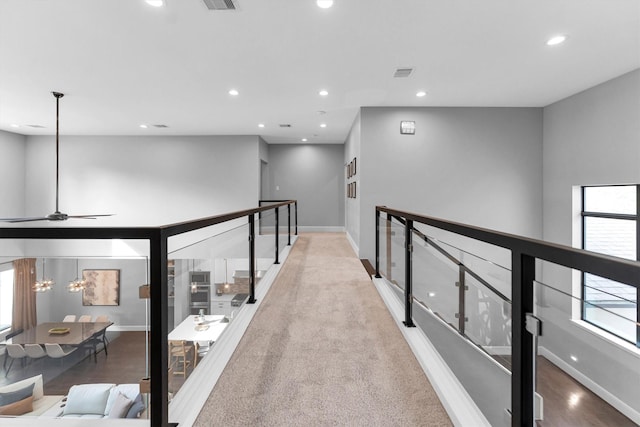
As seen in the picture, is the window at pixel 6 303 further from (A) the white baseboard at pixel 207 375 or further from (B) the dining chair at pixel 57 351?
(A) the white baseboard at pixel 207 375

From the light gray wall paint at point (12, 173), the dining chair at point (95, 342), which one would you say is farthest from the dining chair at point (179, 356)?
the light gray wall paint at point (12, 173)

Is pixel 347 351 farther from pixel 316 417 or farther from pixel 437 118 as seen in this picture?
pixel 437 118

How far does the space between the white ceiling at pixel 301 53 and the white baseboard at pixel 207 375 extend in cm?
262

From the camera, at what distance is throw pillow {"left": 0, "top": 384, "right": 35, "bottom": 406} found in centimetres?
202

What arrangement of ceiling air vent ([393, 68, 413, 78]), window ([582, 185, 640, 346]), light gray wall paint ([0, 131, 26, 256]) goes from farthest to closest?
light gray wall paint ([0, 131, 26, 256]) < window ([582, 185, 640, 346]) < ceiling air vent ([393, 68, 413, 78])

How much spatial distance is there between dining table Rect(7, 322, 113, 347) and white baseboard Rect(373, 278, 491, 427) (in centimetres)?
185

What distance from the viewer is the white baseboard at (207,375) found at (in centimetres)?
158

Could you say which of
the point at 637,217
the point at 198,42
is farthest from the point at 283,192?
the point at 637,217

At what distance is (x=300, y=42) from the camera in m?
3.46

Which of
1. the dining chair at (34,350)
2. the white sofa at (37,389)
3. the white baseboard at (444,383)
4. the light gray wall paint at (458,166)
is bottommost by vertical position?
the white sofa at (37,389)

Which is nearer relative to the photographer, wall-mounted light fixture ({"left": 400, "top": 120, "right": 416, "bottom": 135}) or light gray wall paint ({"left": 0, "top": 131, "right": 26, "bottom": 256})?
wall-mounted light fixture ({"left": 400, "top": 120, "right": 416, "bottom": 135})

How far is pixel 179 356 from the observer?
1819 mm

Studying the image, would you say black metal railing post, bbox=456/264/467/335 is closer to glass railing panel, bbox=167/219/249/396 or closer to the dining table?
glass railing panel, bbox=167/219/249/396

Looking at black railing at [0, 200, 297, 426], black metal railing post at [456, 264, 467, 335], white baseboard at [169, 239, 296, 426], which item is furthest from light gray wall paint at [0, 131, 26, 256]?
black metal railing post at [456, 264, 467, 335]
